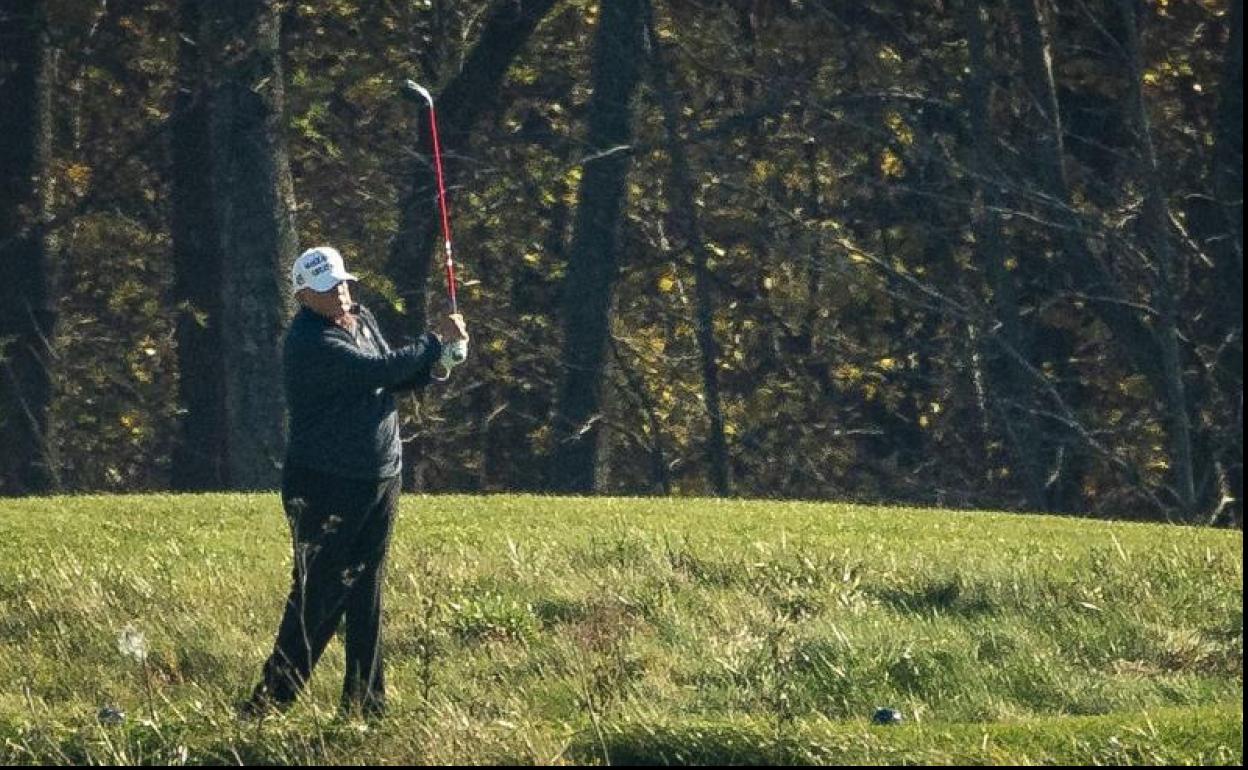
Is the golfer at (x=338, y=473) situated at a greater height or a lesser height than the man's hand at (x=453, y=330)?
lesser

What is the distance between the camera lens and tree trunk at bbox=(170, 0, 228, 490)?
27.3m

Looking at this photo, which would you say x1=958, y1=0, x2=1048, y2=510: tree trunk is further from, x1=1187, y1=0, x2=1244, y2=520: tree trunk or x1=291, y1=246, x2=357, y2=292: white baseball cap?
x1=291, y1=246, x2=357, y2=292: white baseball cap

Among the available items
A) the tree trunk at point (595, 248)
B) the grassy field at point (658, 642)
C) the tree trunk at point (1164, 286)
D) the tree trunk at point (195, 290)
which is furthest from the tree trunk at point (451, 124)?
the grassy field at point (658, 642)

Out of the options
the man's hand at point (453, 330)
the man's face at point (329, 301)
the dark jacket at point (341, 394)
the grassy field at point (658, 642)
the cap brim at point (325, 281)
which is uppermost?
the cap brim at point (325, 281)

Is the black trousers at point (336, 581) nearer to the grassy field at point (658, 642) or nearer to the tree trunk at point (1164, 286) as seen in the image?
the grassy field at point (658, 642)

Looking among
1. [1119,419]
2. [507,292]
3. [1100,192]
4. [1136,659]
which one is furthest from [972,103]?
[1136,659]

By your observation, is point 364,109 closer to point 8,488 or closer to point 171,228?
point 171,228

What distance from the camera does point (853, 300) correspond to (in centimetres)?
2945

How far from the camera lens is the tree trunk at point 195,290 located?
27.3 metres

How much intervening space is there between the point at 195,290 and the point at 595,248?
407cm

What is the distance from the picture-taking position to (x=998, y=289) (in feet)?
85.8

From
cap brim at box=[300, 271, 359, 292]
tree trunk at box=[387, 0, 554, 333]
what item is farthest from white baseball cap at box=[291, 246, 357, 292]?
tree trunk at box=[387, 0, 554, 333]

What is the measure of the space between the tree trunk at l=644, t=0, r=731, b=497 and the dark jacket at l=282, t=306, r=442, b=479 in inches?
635

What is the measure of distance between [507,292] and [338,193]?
7.80 feet
